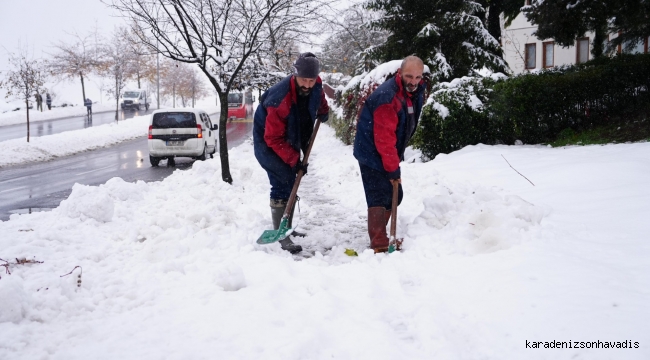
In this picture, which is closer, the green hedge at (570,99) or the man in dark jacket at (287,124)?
the man in dark jacket at (287,124)

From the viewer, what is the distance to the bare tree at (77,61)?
39.5 metres

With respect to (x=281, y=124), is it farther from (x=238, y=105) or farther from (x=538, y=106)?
(x=238, y=105)

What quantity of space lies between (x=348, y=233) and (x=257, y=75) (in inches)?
394

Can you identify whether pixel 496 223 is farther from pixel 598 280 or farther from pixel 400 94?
pixel 400 94

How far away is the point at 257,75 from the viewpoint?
14133 mm

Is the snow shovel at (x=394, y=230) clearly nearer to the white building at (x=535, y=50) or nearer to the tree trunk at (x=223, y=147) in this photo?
the tree trunk at (x=223, y=147)

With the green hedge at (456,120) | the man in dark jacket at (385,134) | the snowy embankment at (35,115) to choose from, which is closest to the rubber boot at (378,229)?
the man in dark jacket at (385,134)

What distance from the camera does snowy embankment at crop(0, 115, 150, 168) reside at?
50.4ft

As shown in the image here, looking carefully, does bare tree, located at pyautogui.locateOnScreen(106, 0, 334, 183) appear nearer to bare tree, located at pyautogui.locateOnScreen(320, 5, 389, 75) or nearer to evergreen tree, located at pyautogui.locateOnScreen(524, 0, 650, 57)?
evergreen tree, located at pyautogui.locateOnScreen(524, 0, 650, 57)

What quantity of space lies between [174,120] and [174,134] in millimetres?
419

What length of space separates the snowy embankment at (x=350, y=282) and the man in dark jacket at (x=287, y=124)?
600 millimetres

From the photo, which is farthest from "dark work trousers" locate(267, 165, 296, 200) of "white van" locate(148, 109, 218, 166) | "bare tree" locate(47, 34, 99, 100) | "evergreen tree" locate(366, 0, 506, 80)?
"bare tree" locate(47, 34, 99, 100)

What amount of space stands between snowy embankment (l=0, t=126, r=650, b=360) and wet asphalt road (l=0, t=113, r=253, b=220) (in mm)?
3254

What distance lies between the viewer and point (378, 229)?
4.26m
